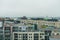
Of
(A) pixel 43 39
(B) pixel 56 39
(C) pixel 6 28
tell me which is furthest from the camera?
(C) pixel 6 28

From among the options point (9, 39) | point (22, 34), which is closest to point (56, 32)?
point (22, 34)

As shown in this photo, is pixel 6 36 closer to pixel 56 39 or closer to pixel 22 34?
pixel 22 34

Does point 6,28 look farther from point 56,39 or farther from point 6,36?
point 56,39

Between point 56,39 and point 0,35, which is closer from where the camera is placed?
point 56,39

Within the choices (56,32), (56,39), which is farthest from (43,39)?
(56,39)

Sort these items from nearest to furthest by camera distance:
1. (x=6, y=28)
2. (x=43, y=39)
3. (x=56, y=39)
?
1. (x=56, y=39)
2. (x=43, y=39)
3. (x=6, y=28)

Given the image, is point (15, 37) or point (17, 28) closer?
point (15, 37)

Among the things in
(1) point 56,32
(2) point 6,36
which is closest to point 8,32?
(2) point 6,36

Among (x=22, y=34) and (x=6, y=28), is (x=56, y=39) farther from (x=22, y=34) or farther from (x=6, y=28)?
(x=6, y=28)
